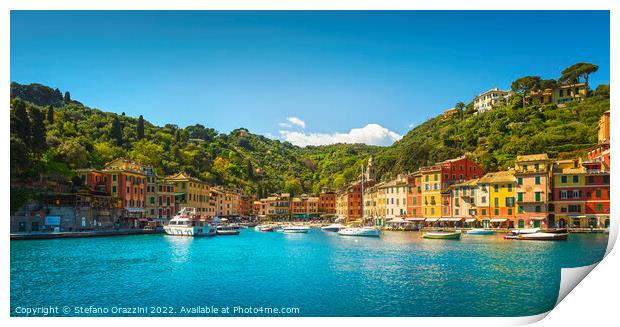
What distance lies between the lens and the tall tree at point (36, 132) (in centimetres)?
2314

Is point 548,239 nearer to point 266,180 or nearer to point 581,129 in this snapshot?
point 581,129

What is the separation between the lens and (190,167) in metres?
46.7

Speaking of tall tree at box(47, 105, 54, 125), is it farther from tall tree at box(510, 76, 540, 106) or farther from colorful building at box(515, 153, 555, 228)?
tall tree at box(510, 76, 540, 106)

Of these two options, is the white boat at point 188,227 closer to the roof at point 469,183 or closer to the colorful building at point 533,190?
the roof at point 469,183

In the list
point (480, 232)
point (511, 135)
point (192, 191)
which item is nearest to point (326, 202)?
point (192, 191)

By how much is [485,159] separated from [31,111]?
2635cm

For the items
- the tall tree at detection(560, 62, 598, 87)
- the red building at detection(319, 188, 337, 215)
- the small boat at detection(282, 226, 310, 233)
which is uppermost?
the tall tree at detection(560, 62, 598, 87)

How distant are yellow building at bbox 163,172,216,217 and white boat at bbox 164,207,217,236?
16.5 feet

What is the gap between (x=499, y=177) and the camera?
3088 centimetres

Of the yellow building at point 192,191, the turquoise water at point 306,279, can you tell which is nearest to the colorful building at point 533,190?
the turquoise water at point 306,279

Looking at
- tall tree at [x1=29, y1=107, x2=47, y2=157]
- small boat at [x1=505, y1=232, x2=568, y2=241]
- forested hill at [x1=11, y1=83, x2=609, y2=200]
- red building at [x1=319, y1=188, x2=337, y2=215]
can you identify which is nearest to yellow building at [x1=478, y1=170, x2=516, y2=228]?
forested hill at [x1=11, y1=83, x2=609, y2=200]

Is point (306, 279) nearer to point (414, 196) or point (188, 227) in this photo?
point (188, 227)

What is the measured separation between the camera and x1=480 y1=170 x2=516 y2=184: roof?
99.5 feet
